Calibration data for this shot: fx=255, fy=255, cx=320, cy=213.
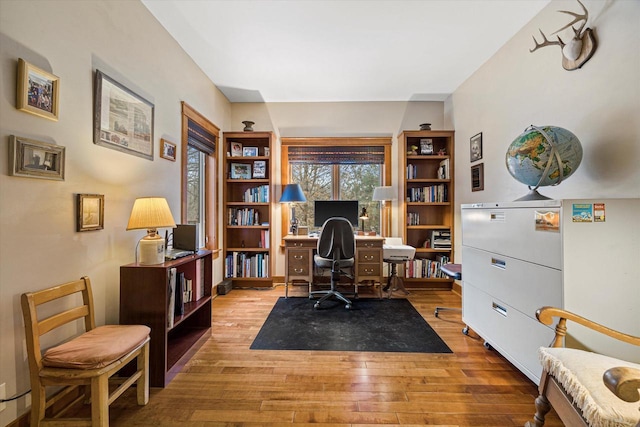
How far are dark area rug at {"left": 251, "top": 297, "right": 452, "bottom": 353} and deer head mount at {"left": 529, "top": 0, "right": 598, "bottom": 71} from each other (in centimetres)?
229

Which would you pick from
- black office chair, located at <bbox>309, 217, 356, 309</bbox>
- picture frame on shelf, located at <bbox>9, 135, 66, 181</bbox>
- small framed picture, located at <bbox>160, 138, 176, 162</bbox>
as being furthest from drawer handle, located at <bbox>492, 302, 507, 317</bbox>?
small framed picture, located at <bbox>160, 138, 176, 162</bbox>

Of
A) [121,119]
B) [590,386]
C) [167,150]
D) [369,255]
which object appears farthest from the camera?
[369,255]

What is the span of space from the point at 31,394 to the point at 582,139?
347cm

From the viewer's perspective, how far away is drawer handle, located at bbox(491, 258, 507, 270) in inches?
69.4

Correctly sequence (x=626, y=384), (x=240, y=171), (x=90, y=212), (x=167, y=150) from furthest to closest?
1. (x=240, y=171)
2. (x=167, y=150)
3. (x=90, y=212)
4. (x=626, y=384)

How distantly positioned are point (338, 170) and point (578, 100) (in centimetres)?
259

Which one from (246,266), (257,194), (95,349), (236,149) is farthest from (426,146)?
(95,349)

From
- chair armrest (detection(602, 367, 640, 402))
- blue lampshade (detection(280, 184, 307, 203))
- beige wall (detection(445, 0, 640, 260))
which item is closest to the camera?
chair armrest (detection(602, 367, 640, 402))

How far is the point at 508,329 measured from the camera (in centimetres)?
172

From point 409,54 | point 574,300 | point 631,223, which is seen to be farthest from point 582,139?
point 409,54

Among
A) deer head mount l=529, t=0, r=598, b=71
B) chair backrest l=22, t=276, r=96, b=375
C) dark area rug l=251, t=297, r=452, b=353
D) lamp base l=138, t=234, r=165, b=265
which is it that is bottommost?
dark area rug l=251, t=297, r=452, b=353

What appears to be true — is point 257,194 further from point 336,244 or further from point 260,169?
point 336,244

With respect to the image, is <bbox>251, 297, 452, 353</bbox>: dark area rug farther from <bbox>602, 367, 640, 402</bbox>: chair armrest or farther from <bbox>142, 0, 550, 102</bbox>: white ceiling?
<bbox>142, 0, 550, 102</bbox>: white ceiling

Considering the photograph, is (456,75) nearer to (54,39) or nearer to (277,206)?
(277,206)
